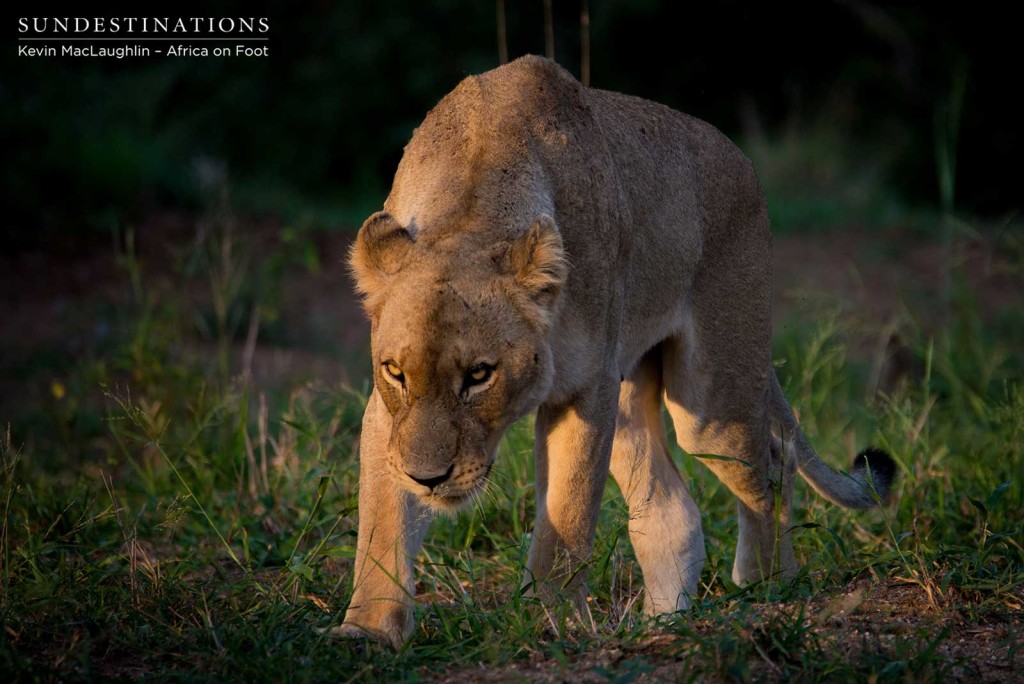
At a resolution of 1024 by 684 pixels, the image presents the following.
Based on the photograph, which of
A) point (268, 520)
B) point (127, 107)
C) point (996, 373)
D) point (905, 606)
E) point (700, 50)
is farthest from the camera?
point (700, 50)

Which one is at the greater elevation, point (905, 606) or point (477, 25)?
point (477, 25)

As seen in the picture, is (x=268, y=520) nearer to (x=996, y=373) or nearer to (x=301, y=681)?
(x=301, y=681)

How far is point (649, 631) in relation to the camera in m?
3.48

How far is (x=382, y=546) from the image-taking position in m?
3.74

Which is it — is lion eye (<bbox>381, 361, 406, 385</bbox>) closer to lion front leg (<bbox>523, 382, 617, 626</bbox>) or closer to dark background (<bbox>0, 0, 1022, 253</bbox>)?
lion front leg (<bbox>523, 382, 617, 626</bbox>)

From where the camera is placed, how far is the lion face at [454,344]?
11.2 ft

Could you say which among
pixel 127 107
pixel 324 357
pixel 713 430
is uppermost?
pixel 127 107

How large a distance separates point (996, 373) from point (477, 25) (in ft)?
27.1

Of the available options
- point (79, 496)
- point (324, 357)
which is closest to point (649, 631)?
point (79, 496)

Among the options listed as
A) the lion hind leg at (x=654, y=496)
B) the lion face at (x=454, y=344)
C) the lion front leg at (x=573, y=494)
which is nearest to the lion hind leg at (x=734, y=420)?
the lion hind leg at (x=654, y=496)

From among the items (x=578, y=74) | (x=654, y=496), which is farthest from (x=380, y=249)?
(x=578, y=74)

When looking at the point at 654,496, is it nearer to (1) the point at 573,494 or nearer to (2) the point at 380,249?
(1) the point at 573,494

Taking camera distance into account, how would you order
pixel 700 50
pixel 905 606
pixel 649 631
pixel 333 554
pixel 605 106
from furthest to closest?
pixel 700 50 < pixel 605 106 < pixel 333 554 < pixel 905 606 < pixel 649 631

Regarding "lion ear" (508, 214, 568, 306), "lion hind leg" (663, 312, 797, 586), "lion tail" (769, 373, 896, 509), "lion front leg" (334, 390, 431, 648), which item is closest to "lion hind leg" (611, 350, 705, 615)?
"lion hind leg" (663, 312, 797, 586)
